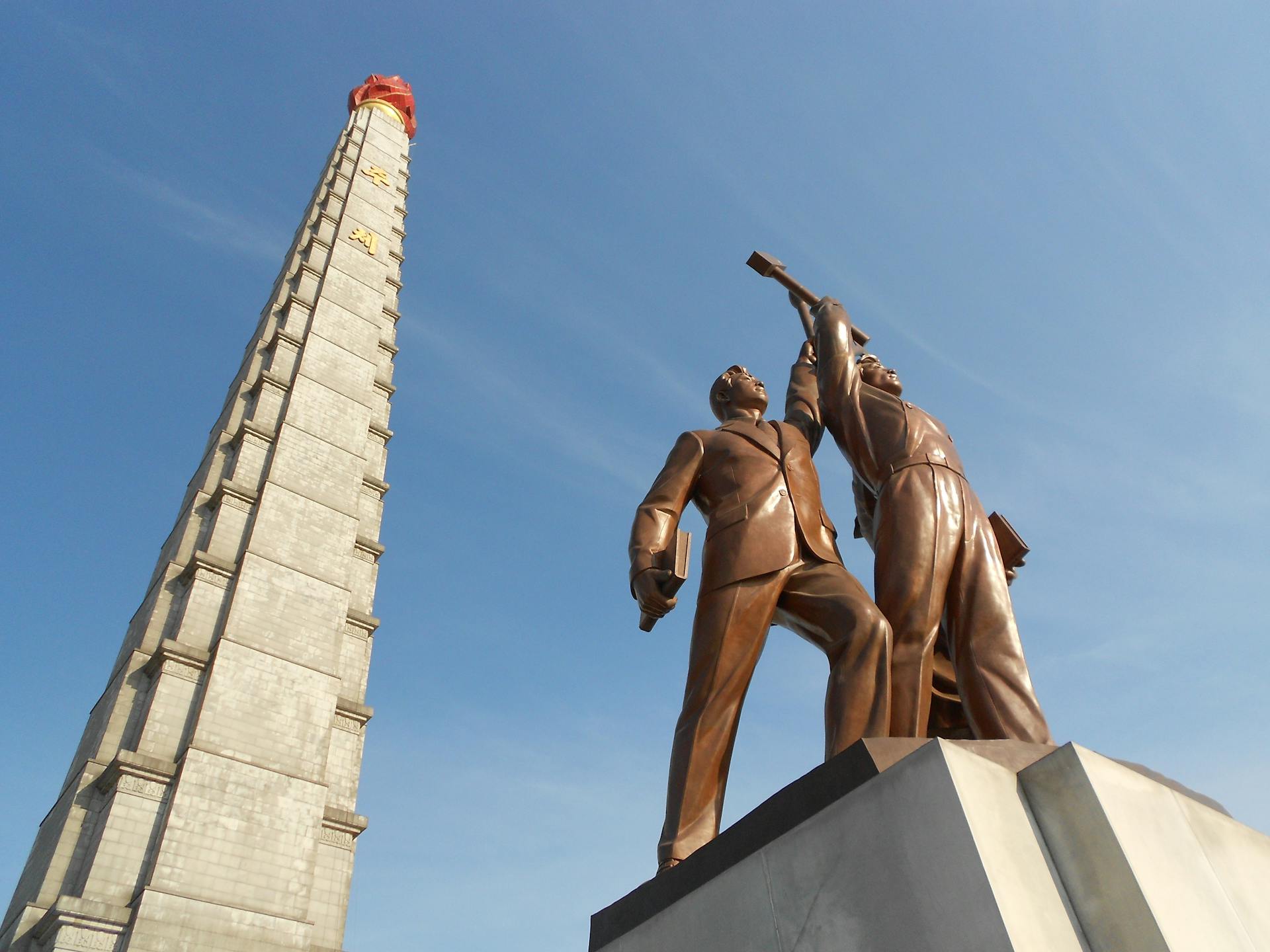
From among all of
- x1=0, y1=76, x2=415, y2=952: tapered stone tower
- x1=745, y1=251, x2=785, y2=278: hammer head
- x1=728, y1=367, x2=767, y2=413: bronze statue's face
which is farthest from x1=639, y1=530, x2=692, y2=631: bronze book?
x1=0, y1=76, x2=415, y2=952: tapered stone tower

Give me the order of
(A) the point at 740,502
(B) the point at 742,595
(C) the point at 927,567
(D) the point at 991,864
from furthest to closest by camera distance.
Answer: (A) the point at 740,502 → (B) the point at 742,595 → (C) the point at 927,567 → (D) the point at 991,864

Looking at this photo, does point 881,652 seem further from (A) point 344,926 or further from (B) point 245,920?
(A) point 344,926

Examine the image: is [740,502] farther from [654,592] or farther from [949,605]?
[949,605]

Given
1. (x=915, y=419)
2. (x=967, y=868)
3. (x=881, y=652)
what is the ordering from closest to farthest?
(x=967, y=868), (x=881, y=652), (x=915, y=419)

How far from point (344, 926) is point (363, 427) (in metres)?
9.44

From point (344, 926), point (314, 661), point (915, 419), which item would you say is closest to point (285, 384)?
point (314, 661)

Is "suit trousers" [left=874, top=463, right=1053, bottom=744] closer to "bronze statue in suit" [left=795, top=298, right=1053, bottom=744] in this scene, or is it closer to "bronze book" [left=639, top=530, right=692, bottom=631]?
"bronze statue in suit" [left=795, top=298, right=1053, bottom=744]

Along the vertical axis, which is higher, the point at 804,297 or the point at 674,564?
the point at 804,297

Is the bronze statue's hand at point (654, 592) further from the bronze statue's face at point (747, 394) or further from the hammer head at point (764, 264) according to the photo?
the hammer head at point (764, 264)

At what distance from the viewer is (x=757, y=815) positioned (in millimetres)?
2912

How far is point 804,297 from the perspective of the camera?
5645 millimetres

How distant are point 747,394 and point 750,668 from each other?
1.84 meters

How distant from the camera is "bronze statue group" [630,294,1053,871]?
3525 mm

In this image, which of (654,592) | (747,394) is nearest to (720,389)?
(747,394)
